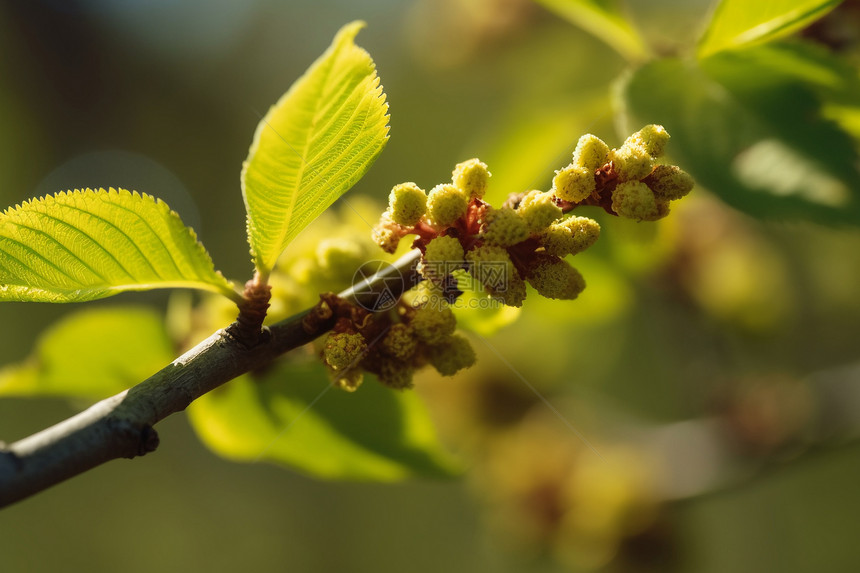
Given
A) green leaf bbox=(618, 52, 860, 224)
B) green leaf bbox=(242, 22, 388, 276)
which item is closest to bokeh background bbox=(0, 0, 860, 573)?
green leaf bbox=(618, 52, 860, 224)

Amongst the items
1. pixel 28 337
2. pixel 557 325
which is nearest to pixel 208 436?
pixel 557 325

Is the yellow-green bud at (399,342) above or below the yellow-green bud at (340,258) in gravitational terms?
below

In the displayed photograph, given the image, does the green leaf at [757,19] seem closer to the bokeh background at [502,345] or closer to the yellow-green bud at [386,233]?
the bokeh background at [502,345]

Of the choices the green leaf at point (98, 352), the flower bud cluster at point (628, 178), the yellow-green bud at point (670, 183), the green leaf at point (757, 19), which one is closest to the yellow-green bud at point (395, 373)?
the flower bud cluster at point (628, 178)

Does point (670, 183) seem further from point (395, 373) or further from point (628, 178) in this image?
point (395, 373)

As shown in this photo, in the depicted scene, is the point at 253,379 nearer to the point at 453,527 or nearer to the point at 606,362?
the point at 606,362

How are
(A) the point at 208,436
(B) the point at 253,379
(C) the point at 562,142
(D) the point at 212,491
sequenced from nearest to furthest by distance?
1. (B) the point at 253,379
2. (A) the point at 208,436
3. (C) the point at 562,142
4. (D) the point at 212,491
